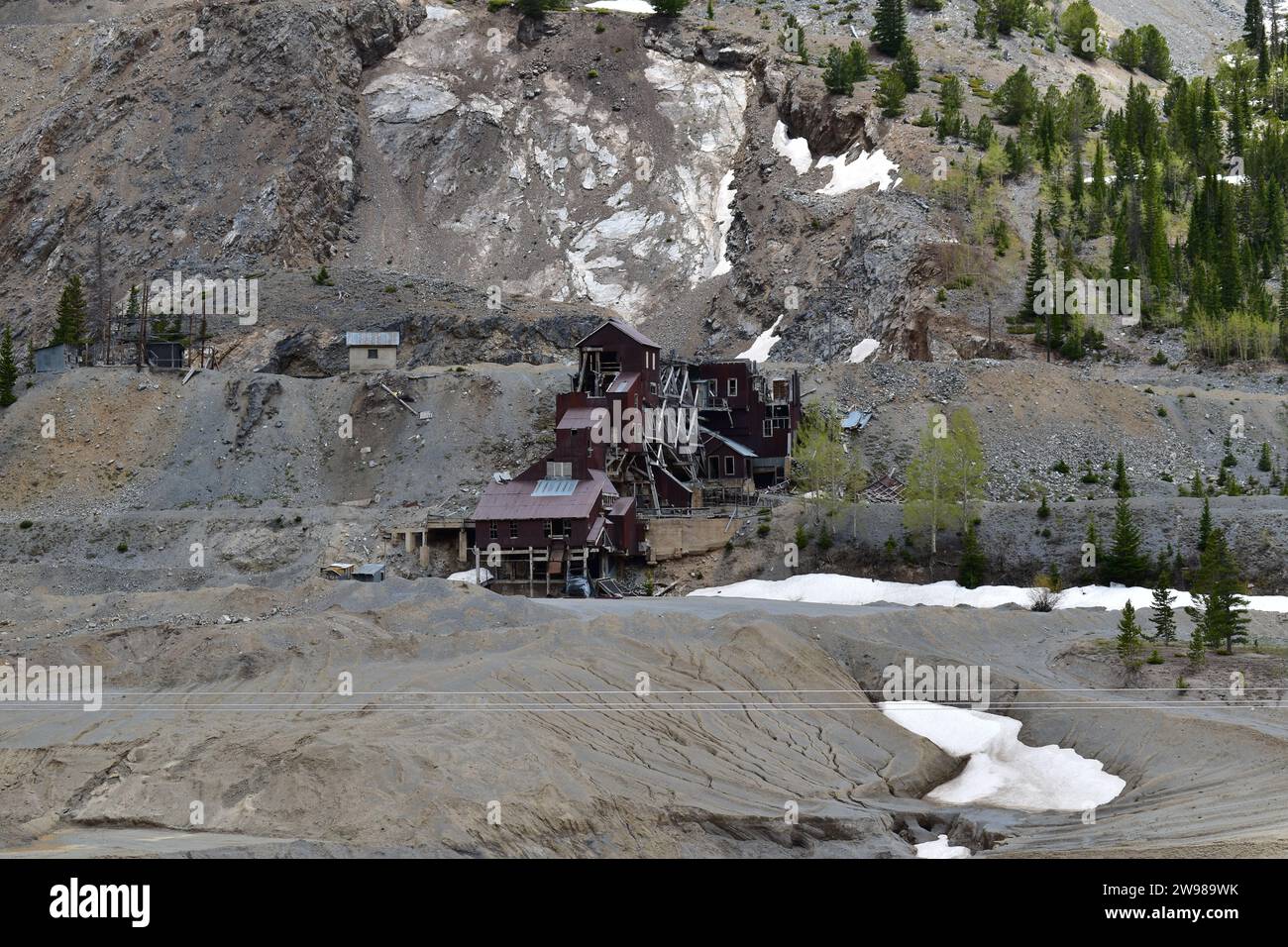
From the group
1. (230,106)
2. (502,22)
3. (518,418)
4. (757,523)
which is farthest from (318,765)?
(502,22)

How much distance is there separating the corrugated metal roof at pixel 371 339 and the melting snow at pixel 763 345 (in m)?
23.7

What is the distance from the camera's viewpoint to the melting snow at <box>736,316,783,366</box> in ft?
344

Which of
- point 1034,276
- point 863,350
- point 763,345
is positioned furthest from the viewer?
point 763,345

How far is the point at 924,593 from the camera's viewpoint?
6506 centimetres

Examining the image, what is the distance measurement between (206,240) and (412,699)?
77.9 m

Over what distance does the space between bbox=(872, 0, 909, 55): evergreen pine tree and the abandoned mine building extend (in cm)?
5753

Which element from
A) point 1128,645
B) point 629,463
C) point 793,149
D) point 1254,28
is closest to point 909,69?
point 793,149

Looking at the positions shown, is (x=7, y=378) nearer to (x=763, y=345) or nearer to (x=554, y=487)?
(x=554, y=487)

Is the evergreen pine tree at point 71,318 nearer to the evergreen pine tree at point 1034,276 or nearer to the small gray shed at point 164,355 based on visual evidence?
the small gray shed at point 164,355

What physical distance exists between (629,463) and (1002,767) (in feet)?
116

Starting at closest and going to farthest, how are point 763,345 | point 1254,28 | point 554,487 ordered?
point 554,487
point 763,345
point 1254,28

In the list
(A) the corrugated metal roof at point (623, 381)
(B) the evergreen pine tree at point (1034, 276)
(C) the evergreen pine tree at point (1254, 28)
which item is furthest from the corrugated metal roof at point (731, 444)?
(C) the evergreen pine tree at point (1254, 28)

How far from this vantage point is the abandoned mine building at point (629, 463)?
70125 mm
